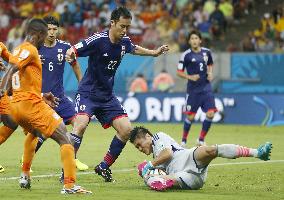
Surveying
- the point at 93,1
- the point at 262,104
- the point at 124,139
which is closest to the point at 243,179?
the point at 124,139

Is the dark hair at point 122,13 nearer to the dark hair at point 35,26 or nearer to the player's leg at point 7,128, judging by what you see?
the dark hair at point 35,26

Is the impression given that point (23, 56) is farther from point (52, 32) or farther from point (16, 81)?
point (52, 32)

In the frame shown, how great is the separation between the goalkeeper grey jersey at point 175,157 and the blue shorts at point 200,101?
8.69 meters

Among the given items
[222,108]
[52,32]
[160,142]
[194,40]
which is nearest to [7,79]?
[160,142]

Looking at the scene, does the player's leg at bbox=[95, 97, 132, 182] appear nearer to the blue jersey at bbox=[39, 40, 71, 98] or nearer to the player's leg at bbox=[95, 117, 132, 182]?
the player's leg at bbox=[95, 117, 132, 182]

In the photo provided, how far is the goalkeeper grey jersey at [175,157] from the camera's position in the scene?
1219cm

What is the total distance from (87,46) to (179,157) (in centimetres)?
240

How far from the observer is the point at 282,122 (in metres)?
26.7

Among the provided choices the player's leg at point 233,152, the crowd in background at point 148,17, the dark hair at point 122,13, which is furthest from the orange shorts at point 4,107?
the crowd in background at point 148,17

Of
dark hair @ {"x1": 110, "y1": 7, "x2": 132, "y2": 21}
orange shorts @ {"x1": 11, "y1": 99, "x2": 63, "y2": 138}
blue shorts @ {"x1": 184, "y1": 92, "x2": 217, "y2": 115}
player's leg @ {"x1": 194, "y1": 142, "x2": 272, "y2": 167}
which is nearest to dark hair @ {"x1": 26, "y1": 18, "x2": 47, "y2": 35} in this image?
orange shorts @ {"x1": 11, "y1": 99, "x2": 63, "y2": 138}

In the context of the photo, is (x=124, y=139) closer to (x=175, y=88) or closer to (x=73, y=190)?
(x=73, y=190)

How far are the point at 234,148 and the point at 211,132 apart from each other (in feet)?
41.0

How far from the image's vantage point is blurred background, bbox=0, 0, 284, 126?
27297mm

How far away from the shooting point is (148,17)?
33.6 meters
